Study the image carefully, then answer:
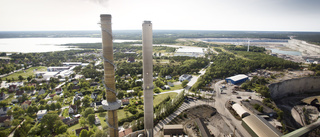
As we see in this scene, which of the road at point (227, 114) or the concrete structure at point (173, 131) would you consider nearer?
the concrete structure at point (173, 131)

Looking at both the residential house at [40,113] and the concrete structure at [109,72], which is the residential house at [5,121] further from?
the concrete structure at [109,72]

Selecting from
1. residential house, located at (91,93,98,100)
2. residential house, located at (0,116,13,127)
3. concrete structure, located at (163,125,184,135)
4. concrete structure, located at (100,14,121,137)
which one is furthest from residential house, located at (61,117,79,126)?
concrete structure, located at (163,125,184,135)

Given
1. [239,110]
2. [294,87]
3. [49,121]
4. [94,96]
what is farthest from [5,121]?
[294,87]

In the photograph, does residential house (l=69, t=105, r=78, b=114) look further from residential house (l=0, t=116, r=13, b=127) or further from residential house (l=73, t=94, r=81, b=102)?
residential house (l=0, t=116, r=13, b=127)

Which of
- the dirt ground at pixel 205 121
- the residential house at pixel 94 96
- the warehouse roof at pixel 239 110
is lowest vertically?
the dirt ground at pixel 205 121

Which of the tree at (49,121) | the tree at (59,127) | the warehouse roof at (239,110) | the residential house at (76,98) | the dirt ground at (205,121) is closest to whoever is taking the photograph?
the tree at (59,127)

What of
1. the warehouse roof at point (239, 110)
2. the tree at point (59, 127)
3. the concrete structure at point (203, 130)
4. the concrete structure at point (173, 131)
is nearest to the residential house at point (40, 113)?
the tree at point (59, 127)

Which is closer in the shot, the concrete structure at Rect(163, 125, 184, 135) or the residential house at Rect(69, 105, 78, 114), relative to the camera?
the concrete structure at Rect(163, 125, 184, 135)

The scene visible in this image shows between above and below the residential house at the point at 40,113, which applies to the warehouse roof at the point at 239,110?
above

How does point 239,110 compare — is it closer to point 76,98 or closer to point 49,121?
point 49,121
